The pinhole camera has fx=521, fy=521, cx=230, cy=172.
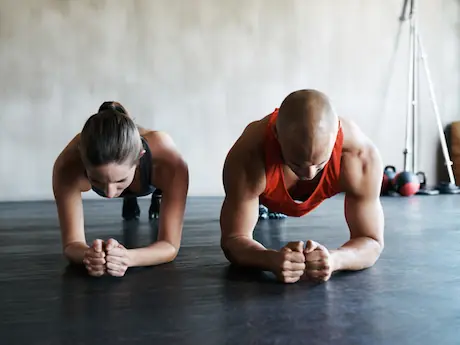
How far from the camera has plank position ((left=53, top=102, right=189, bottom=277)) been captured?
3.97 feet

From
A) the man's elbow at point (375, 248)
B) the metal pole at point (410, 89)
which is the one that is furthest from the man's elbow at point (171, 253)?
the metal pole at point (410, 89)

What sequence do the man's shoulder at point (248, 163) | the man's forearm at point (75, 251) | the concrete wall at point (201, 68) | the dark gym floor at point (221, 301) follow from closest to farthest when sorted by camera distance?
the dark gym floor at point (221, 301)
the man's shoulder at point (248, 163)
the man's forearm at point (75, 251)
the concrete wall at point (201, 68)

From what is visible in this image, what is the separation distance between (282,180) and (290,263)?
0.72ft

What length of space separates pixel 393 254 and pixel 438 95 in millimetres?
2912

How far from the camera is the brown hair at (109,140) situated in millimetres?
1135

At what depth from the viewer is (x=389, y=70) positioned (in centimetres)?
402

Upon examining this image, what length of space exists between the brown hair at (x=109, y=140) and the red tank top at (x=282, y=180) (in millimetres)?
316

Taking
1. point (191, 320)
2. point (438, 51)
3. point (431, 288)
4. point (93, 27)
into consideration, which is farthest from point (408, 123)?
point (191, 320)

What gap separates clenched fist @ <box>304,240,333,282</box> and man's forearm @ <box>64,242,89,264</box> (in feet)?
1.94

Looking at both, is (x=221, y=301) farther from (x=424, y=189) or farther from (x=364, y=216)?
(x=424, y=189)

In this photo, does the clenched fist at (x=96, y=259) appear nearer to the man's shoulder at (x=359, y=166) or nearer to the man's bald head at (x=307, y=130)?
the man's bald head at (x=307, y=130)

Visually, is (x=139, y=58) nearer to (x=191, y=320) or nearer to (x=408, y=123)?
(x=408, y=123)

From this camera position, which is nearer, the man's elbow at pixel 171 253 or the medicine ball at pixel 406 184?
the man's elbow at pixel 171 253

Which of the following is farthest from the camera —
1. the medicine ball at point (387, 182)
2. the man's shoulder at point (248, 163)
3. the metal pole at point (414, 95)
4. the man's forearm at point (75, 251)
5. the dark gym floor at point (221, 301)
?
the metal pole at point (414, 95)
